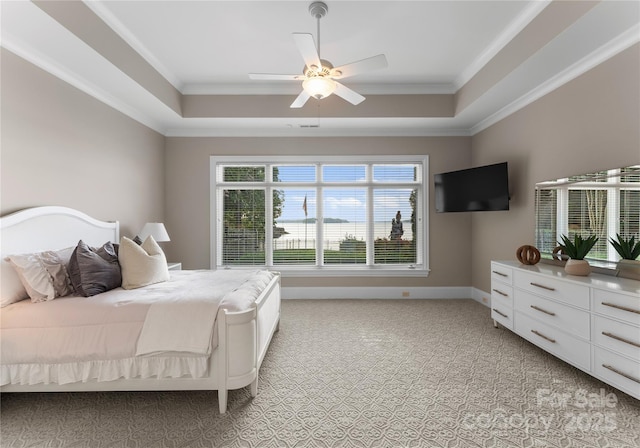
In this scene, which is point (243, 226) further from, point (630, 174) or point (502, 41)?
point (630, 174)

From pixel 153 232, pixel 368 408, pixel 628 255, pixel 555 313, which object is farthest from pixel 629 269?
pixel 153 232

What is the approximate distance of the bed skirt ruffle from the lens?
191cm

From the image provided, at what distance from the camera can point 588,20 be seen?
2133 mm

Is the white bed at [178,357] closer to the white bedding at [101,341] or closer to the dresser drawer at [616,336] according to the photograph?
the white bedding at [101,341]

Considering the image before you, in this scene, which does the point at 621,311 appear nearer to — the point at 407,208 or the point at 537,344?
the point at 537,344

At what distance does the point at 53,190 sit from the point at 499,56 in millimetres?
4601

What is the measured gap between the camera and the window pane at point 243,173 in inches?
188

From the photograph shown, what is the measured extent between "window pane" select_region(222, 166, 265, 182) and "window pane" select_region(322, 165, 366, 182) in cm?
106

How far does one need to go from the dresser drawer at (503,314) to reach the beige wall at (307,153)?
4.34ft

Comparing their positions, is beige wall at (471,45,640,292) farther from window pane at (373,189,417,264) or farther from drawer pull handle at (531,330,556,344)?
drawer pull handle at (531,330,556,344)

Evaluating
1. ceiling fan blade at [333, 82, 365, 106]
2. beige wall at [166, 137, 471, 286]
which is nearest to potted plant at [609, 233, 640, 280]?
beige wall at [166, 137, 471, 286]

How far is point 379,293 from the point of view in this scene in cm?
468

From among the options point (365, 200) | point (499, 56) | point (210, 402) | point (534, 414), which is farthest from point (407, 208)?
point (210, 402)

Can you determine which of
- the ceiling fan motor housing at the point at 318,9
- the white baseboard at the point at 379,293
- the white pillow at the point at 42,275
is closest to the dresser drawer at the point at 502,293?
the white baseboard at the point at 379,293
